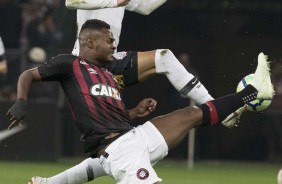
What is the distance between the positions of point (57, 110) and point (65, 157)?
2.46 feet

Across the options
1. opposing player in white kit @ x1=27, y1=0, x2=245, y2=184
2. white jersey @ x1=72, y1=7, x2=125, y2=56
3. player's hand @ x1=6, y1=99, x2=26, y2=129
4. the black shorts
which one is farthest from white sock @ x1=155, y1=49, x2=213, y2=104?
player's hand @ x1=6, y1=99, x2=26, y2=129

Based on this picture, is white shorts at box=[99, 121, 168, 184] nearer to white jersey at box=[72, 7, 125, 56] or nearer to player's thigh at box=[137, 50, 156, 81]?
player's thigh at box=[137, 50, 156, 81]

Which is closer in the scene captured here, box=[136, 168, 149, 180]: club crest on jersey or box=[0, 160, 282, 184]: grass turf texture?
box=[136, 168, 149, 180]: club crest on jersey

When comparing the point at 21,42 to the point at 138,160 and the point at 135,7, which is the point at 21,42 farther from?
the point at 138,160

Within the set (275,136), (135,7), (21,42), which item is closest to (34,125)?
(21,42)

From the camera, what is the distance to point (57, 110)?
1597cm

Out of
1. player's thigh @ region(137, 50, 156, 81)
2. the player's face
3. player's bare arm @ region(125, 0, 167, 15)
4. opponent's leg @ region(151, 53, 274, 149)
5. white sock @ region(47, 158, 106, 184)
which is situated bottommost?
white sock @ region(47, 158, 106, 184)

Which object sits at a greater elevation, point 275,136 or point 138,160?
point 138,160

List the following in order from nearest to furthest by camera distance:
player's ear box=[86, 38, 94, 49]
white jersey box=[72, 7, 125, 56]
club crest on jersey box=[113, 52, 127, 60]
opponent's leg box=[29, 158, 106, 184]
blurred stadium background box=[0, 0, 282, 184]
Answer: player's ear box=[86, 38, 94, 49] → club crest on jersey box=[113, 52, 127, 60] → opponent's leg box=[29, 158, 106, 184] → white jersey box=[72, 7, 125, 56] → blurred stadium background box=[0, 0, 282, 184]

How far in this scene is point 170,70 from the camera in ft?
29.5

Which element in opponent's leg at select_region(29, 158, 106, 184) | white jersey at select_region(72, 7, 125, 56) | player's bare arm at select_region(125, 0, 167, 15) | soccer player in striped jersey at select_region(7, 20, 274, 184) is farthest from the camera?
player's bare arm at select_region(125, 0, 167, 15)

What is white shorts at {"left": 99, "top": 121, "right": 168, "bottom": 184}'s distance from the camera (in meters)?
7.94

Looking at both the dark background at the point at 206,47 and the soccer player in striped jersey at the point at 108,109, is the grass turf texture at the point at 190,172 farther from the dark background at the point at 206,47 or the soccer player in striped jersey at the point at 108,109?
the soccer player in striped jersey at the point at 108,109

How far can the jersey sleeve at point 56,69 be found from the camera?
327 inches
